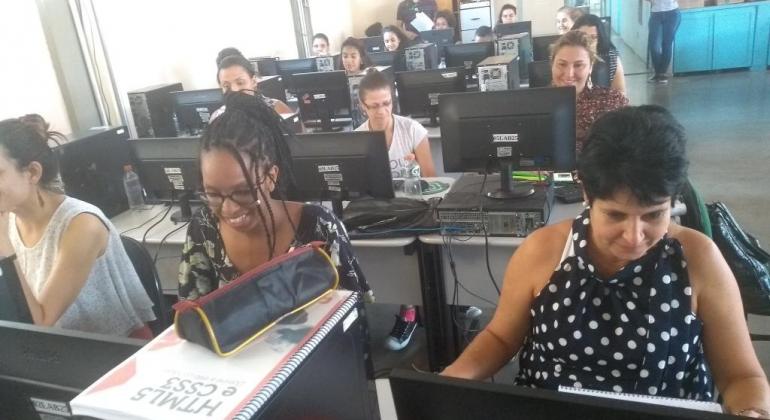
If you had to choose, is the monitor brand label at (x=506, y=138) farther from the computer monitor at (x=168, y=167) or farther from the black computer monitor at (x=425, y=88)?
the black computer monitor at (x=425, y=88)

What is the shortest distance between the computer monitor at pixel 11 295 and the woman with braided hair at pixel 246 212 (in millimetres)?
508

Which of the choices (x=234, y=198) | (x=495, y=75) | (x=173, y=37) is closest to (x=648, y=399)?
(x=234, y=198)

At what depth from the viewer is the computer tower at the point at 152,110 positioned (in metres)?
3.74

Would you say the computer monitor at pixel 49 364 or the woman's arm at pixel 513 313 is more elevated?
the computer monitor at pixel 49 364

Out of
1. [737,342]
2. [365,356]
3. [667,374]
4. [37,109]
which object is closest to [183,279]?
[365,356]

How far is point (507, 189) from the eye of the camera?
83.0 inches

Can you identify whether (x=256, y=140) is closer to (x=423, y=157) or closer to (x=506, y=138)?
(x=506, y=138)

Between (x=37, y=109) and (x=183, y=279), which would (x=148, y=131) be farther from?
(x=183, y=279)

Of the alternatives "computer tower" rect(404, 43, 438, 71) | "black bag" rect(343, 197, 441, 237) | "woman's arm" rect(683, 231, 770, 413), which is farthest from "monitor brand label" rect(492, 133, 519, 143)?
"computer tower" rect(404, 43, 438, 71)

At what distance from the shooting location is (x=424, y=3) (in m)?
8.98

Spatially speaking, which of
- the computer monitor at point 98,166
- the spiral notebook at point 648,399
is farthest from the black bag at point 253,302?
the computer monitor at point 98,166

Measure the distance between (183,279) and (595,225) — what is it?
1.00 m

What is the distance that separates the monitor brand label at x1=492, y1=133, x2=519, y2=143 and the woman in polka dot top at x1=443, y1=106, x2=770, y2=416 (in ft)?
2.79

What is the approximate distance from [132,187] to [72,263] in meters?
1.35
